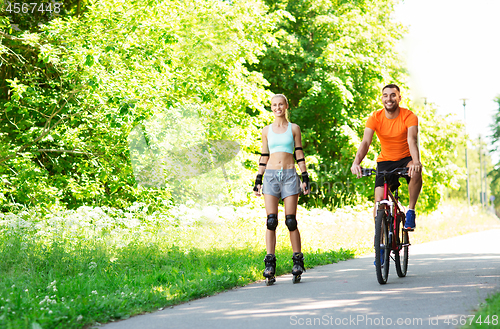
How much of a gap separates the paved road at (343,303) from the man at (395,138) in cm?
90

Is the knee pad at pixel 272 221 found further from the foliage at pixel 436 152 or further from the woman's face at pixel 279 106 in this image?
the foliage at pixel 436 152

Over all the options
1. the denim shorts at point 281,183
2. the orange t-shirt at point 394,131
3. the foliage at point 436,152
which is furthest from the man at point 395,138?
the foliage at point 436,152

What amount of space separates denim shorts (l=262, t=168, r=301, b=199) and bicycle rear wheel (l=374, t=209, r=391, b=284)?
1.06m

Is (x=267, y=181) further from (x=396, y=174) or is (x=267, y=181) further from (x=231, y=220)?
(x=231, y=220)

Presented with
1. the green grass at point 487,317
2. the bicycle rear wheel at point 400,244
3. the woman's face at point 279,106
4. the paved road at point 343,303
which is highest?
the woman's face at point 279,106

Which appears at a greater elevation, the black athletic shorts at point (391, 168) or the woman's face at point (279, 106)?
the woman's face at point (279, 106)

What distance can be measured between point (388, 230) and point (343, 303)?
1.47 meters

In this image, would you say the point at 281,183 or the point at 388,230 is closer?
the point at 388,230

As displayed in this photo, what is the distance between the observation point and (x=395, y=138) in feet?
19.7

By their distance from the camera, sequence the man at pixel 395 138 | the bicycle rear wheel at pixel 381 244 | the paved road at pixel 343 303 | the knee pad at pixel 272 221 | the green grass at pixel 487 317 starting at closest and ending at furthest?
the green grass at pixel 487 317 < the paved road at pixel 343 303 < the bicycle rear wheel at pixel 381 244 < the man at pixel 395 138 < the knee pad at pixel 272 221

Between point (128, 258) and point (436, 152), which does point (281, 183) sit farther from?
point (436, 152)

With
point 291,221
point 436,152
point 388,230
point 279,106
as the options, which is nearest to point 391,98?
point 279,106

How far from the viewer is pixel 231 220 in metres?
10.7

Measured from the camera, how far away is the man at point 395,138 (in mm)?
5871
